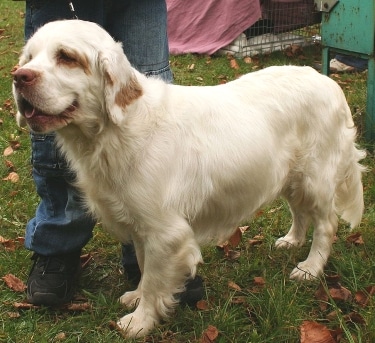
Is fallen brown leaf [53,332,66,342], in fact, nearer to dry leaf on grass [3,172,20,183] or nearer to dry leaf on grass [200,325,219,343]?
dry leaf on grass [200,325,219,343]

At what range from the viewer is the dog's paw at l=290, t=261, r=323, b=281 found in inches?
123

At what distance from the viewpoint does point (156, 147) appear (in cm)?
256

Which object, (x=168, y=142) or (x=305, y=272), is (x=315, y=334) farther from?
(x=168, y=142)

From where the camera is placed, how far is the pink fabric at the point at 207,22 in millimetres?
7848

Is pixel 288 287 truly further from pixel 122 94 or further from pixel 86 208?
pixel 122 94

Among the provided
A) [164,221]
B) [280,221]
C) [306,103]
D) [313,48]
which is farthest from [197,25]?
[164,221]

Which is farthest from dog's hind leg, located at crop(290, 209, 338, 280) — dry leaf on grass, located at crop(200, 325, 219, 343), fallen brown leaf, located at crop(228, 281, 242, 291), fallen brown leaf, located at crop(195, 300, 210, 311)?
dry leaf on grass, located at crop(200, 325, 219, 343)

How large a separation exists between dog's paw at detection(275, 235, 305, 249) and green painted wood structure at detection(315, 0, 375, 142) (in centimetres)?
150

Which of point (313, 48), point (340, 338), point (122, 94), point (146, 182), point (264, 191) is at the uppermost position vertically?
point (122, 94)

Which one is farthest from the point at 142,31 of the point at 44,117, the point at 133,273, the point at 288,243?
the point at 288,243

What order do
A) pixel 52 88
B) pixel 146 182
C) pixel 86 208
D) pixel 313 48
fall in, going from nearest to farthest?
pixel 52 88 < pixel 146 182 < pixel 86 208 < pixel 313 48

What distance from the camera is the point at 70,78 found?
2.30 meters

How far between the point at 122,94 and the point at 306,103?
1.02 metres

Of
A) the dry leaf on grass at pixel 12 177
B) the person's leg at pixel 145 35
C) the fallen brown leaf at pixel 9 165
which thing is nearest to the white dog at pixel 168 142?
the person's leg at pixel 145 35
